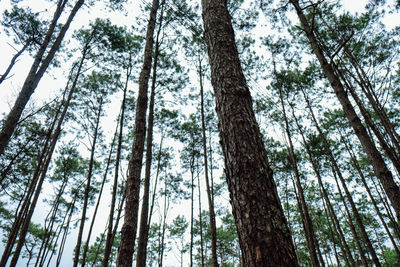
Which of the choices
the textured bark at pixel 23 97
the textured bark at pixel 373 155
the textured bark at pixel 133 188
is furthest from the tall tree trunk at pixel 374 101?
the textured bark at pixel 23 97

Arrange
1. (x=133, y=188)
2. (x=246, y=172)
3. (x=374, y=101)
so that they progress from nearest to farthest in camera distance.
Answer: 1. (x=246, y=172)
2. (x=133, y=188)
3. (x=374, y=101)

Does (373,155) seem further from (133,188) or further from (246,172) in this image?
(133,188)

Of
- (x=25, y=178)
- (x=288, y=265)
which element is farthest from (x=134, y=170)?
(x=25, y=178)

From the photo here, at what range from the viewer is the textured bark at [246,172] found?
89 cm

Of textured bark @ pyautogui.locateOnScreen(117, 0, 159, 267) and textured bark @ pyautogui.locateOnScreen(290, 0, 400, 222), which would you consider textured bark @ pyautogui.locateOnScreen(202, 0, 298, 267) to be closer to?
textured bark @ pyautogui.locateOnScreen(117, 0, 159, 267)

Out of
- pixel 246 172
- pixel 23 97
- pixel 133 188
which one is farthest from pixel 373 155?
pixel 23 97

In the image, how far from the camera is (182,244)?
68.7 feet

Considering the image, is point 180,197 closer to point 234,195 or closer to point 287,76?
point 287,76

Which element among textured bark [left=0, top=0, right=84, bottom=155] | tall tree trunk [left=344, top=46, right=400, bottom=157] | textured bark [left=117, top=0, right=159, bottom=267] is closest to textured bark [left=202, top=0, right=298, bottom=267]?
Answer: textured bark [left=117, top=0, right=159, bottom=267]

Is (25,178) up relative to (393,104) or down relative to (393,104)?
down

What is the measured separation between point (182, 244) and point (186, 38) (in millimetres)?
20471

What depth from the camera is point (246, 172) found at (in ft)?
3.60

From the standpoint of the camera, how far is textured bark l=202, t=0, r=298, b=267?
35.2 inches

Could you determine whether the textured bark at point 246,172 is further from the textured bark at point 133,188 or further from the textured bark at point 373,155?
the textured bark at point 373,155
